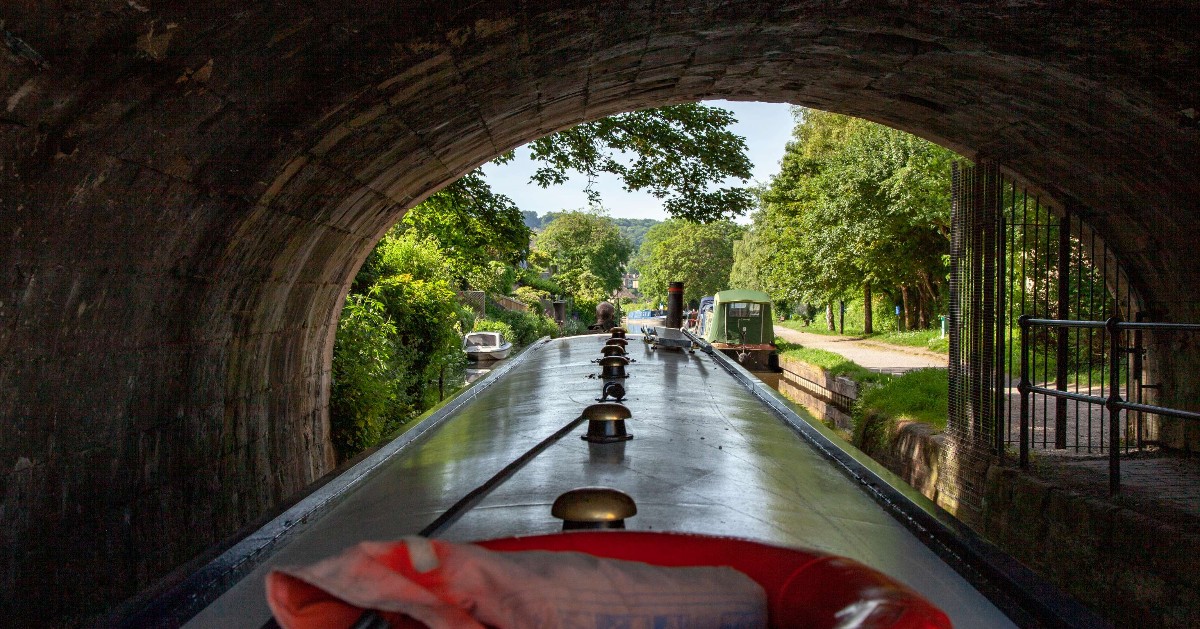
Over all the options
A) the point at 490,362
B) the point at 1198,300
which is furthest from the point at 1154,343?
the point at 490,362

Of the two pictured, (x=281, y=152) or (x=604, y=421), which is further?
(x=281, y=152)

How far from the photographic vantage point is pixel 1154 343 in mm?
7070

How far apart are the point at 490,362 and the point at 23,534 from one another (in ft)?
54.3

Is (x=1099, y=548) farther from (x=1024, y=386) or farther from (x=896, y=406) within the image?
(x=896, y=406)

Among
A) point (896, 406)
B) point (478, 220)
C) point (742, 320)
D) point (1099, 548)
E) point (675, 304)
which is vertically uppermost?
point (478, 220)

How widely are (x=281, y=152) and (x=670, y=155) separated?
6076 mm

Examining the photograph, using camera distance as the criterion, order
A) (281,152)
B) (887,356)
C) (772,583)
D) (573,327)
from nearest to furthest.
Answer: (772,583), (281,152), (887,356), (573,327)

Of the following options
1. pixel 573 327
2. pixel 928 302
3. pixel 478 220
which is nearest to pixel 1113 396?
pixel 478 220

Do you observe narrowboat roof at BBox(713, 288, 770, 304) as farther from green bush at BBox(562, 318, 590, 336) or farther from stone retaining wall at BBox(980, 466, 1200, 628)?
stone retaining wall at BBox(980, 466, 1200, 628)

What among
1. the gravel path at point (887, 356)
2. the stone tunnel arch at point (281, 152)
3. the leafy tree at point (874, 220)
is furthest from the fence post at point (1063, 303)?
the leafy tree at point (874, 220)

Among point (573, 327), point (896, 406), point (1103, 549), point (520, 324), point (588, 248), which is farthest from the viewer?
point (588, 248)

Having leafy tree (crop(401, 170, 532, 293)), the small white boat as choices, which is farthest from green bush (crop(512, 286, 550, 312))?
leafy tree (crop(401, 170, 532, 293))

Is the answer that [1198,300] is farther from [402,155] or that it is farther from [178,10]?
[178,10]

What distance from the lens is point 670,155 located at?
9.57m
